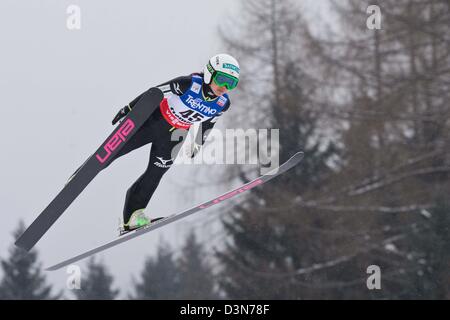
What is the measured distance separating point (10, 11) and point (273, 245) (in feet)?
109

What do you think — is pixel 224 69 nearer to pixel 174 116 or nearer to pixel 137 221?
pixel 174 116

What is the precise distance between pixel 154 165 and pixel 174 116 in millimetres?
516

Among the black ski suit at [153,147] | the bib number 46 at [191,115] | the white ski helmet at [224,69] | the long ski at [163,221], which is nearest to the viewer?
the white ski helmet at [224,69]

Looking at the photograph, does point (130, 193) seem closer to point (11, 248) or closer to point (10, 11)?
point (11, 248)

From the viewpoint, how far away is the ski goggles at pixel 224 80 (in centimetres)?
657

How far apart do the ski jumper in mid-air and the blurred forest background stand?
13035 mm

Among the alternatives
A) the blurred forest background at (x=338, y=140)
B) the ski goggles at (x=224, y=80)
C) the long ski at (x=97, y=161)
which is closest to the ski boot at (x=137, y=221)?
the long ski at (x=97, y=161)

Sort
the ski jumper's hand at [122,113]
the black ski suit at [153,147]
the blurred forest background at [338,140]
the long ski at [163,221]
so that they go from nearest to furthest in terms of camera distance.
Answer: the ski jumper's hand at [122,113]
the black ski suit at [153,147]
the long ski at [163,221]
the blurred forest background at [338,140]

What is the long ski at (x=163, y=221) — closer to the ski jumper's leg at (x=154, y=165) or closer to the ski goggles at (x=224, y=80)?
the ski jumper's leg at (x=154, y=165)

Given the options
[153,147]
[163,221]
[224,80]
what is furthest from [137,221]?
[224,80]

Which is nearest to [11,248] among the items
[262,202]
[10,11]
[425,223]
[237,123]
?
[262,202]

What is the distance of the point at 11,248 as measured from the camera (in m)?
31.3

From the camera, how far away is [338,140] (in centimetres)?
2334

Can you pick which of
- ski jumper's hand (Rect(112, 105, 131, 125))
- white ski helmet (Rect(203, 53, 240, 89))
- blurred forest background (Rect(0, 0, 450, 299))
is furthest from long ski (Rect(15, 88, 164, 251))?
blurred forest background (Rect(0, 0, 450, 299))
